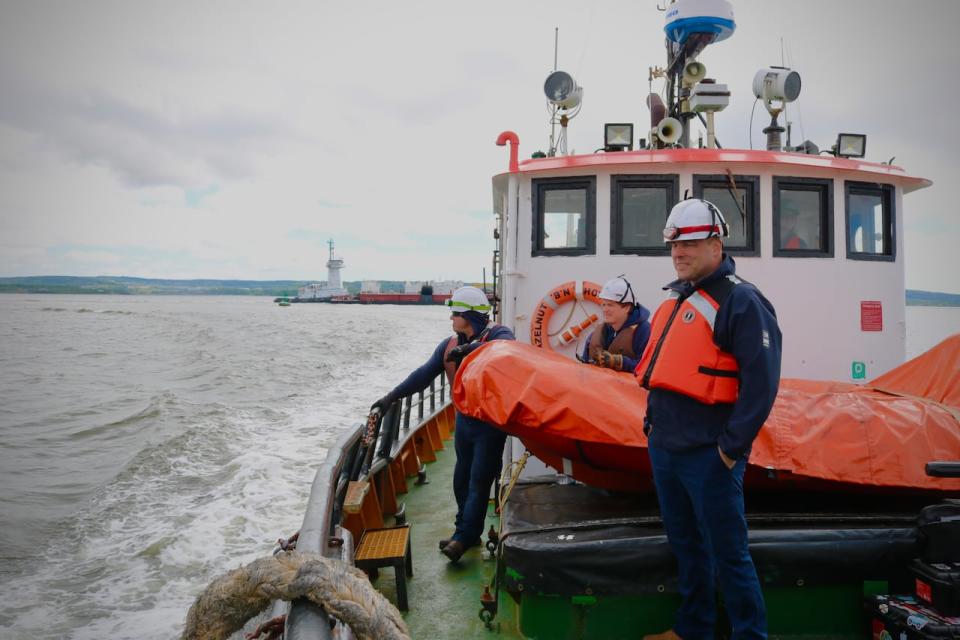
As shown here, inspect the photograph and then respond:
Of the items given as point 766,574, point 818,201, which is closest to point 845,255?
point 818,201

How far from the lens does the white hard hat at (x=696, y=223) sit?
262 centimetres

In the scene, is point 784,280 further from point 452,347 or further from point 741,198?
point 452,347

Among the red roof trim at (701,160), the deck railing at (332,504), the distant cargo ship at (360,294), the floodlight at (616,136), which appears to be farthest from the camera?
the distant cargo ship at (360,294)

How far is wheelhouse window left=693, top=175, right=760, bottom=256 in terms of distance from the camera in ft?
16.0

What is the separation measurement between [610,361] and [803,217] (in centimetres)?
230

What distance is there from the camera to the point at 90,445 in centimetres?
1346

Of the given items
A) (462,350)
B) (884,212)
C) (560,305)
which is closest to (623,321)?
(560,305)

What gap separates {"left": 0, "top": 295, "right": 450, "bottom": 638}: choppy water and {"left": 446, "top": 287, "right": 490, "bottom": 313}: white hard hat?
4.02 m

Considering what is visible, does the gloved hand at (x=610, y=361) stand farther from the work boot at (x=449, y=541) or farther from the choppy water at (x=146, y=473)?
the choppy water at (x=146, y=473)

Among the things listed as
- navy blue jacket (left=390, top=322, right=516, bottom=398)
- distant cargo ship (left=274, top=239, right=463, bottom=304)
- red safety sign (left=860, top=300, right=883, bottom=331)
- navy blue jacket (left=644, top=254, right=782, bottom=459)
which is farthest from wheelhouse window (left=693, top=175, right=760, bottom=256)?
distant cargo ship (left=274, top=239, right=463, bottom=304)

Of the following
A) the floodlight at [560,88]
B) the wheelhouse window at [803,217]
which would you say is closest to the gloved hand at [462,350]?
the wheelhouse window at [803,217]

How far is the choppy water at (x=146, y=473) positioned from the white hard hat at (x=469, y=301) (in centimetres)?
403

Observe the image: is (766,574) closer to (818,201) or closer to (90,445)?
(818,201)

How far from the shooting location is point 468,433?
14.5 ft
